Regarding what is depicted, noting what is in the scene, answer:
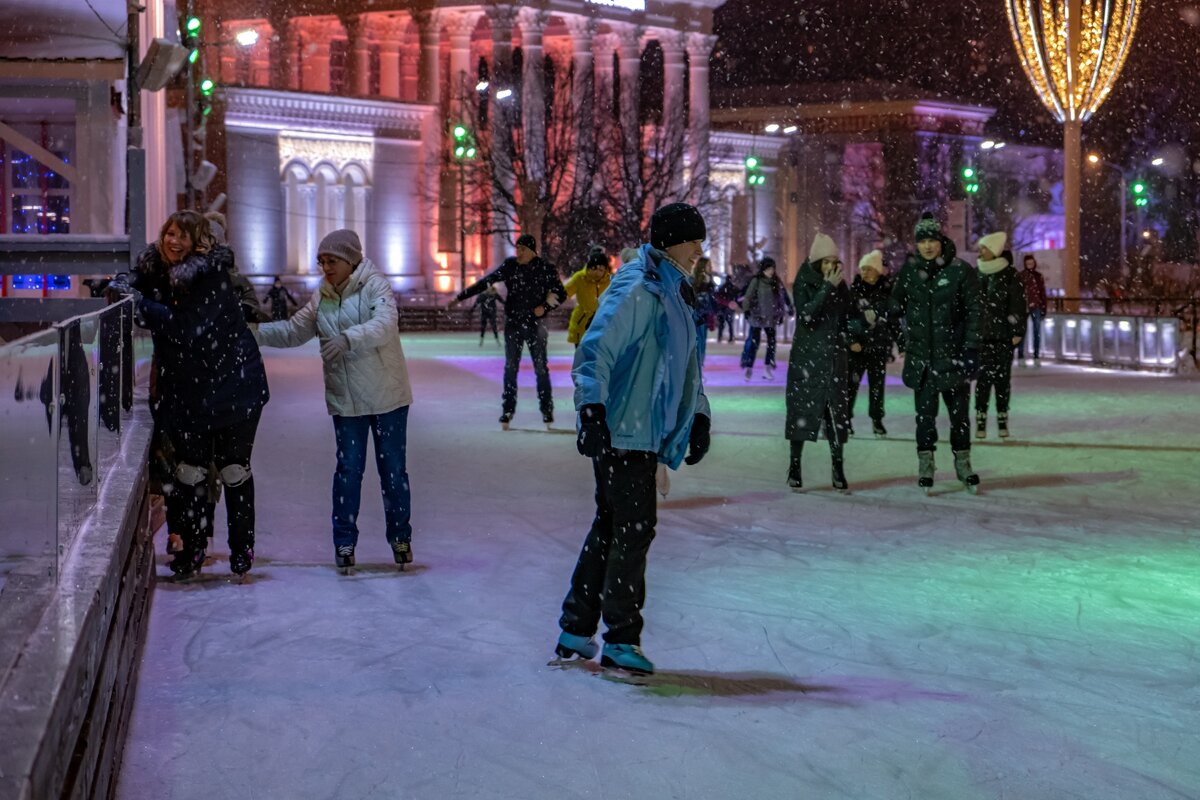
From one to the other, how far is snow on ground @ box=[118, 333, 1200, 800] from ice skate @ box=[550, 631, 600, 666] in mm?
78

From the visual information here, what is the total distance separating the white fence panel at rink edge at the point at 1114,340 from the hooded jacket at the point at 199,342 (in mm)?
19415

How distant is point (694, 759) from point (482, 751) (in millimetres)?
606

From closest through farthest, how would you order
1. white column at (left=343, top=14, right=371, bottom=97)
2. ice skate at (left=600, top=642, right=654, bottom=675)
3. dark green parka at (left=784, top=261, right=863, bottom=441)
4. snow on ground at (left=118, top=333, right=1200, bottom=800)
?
snow on ground at (left=118, top=333, right=1200, bottom=800) < ice skate at (left=600, top=642, right=654, bottom=675) < dark green parka at (left=784, top=261, right=863, bottom=441) < white column at (left=343, top=14, right=371, bottom=97)

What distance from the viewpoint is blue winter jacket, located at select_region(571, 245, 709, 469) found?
211 inches

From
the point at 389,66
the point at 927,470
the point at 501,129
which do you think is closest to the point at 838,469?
the point at 927,470

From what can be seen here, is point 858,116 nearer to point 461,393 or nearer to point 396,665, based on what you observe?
point 461,393

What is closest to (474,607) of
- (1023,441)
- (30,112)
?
(1023,441)

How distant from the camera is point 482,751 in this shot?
454 centimetres

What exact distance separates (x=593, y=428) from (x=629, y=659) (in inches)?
31.9

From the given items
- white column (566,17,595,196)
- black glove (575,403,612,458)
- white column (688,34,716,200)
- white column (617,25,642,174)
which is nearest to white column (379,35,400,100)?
white column (566,17,595,196)

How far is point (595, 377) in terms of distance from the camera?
5340mm

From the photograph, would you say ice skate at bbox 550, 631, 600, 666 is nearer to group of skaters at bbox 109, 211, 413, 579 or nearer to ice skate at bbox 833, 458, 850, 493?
group of skaters at bbox 109, 211, 413, 579

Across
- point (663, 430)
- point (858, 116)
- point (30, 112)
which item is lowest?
point (663, 430)

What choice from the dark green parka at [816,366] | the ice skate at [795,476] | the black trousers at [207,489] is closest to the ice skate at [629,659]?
the black trousers at [207,489]
